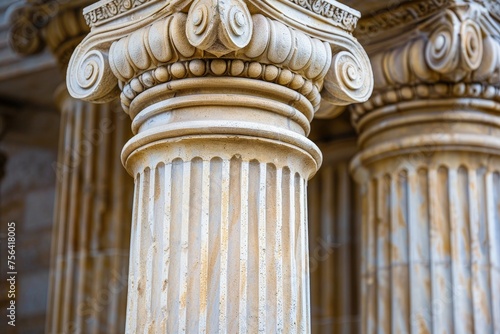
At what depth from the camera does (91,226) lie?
8289 mm

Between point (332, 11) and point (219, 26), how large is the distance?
31.4 inches

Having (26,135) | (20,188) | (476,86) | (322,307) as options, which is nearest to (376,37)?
(476,86)

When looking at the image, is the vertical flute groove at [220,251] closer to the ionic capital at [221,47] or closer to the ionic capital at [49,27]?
the ionic capital at [221,47]

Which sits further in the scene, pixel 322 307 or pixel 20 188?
pixel 20 188

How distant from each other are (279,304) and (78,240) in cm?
408

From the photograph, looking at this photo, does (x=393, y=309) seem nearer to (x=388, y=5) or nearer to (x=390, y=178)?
(x=390, y=178)

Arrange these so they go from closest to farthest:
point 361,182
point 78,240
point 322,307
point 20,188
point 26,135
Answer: point 361,182 < point 78,240 < point 322,307 < point 26,135 < point 20,188

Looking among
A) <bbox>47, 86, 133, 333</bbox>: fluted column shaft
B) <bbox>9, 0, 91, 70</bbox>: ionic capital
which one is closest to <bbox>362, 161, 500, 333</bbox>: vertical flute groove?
<bbox>47, 86, 133, 333</bbox>: fluted column shaft

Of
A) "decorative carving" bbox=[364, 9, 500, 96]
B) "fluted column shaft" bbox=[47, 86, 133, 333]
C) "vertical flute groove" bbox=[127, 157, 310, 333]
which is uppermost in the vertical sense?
"decorative carving" bbox=[364, 9, 500, 96]

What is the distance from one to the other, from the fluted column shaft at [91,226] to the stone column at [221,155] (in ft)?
10.8

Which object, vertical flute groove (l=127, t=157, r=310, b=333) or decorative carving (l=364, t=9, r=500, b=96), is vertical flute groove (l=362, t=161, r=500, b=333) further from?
vertical flute groove (l=127, t=157, r=310, b=333)

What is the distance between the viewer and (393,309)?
658 centimetres

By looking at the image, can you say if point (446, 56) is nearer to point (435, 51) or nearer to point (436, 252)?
point (435, 51)

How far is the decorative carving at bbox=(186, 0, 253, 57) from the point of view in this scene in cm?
452
